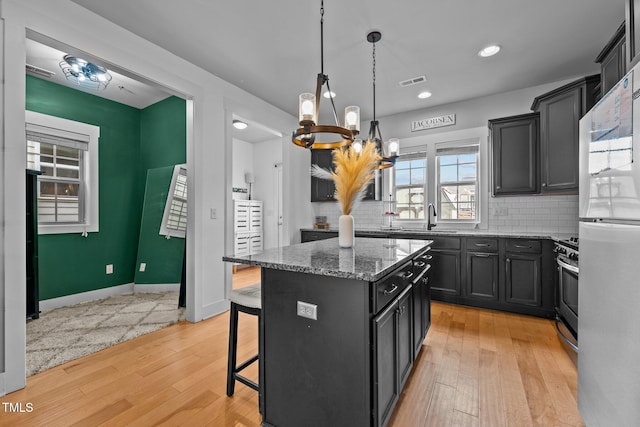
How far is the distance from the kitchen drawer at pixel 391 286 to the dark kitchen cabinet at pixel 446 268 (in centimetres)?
204

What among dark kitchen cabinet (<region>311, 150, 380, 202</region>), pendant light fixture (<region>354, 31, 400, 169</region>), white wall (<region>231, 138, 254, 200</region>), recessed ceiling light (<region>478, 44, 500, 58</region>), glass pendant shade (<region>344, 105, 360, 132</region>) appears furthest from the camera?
white wall (<region>231, 138, 254, 200</region>)

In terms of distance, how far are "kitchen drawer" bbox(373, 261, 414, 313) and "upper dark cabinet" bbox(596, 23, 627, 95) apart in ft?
7.33

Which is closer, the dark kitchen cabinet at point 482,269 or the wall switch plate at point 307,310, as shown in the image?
the wall switch plate at point 307,310

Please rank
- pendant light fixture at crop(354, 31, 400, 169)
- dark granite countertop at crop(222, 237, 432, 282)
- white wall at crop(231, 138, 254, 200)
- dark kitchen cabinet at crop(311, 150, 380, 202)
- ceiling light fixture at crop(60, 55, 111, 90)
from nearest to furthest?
dark granite countertop at crop(222, 237, 432, 282) → pendant light fixture at crop(354, 31, 400, 169) → ceiling light fixture at crop(60, 55, 111, 90) → dark kitchen cabinet at crop(311, 150, 380, 202) → white wall at crop(231, 138, 254, 200)

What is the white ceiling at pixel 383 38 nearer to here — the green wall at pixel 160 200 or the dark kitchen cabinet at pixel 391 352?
the green wall at pixel 160 200

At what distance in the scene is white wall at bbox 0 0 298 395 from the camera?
74.5 inches

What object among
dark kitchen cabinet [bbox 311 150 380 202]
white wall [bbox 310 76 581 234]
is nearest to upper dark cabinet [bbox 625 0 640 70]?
white wall [bbox 310 76 581 234]

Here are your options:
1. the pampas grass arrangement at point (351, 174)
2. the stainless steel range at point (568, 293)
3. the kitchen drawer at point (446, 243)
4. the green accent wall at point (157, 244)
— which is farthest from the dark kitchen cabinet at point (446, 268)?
the green accent wall at point (157, 244)

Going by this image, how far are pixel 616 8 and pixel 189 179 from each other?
13.7 feet

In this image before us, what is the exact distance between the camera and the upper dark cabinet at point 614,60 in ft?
6.92

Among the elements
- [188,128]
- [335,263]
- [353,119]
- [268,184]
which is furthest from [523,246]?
[268,184]

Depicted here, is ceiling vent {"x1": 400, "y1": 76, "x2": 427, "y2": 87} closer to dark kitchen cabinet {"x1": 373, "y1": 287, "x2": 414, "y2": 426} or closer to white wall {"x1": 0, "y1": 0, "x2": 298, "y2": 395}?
white wall {"x1": 0, "y1": 0, "x2": 298, "y2": 395}

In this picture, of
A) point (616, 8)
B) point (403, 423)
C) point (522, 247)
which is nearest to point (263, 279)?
point (403, 423)

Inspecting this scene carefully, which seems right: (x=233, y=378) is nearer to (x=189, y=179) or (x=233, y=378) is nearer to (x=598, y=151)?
(x=189, y=179)
